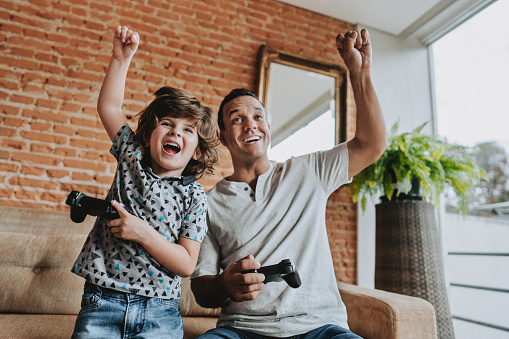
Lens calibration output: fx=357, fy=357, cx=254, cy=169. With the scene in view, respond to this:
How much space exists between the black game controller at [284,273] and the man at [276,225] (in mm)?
31

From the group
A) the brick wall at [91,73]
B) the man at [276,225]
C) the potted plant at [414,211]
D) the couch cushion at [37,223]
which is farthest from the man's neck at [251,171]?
the potted plant at [414,211]

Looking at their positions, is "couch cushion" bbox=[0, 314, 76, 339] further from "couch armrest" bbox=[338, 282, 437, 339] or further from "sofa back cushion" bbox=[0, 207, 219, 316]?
"couch armrest" bbox=[338, 282, 437, 339]

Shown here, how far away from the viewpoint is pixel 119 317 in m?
0.92

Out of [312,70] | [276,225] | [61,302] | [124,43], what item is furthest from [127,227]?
[312,70]

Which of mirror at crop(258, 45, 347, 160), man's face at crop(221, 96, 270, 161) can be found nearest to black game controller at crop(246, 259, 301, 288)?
man's face at crop(221, 96, 270, 161)

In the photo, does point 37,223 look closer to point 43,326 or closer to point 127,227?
point 43,326

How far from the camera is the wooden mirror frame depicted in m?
2.80

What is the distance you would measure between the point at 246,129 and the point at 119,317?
0.78 m

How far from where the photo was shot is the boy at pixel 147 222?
0.92 metres

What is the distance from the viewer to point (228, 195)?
1317 millimetres

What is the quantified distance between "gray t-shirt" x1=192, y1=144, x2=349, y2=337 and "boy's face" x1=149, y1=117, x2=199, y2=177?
259mm

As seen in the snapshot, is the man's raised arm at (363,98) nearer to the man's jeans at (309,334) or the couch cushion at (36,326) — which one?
the man's jeans at (309,334)

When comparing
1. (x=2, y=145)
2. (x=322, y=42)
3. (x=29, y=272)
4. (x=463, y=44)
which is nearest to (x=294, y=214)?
(x=29, y=272)

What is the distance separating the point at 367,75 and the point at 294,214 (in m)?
0.54
